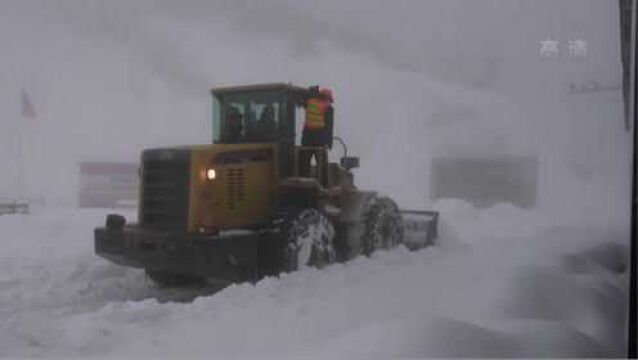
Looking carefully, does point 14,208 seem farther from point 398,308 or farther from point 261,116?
point 398,308

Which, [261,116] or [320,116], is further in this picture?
[261,116]

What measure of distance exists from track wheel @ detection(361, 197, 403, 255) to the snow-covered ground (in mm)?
206

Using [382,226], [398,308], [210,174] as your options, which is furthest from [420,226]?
[210,174]

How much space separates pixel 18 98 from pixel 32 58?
5.7 inches

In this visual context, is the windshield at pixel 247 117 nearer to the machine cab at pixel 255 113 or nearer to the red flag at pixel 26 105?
the machine cab at pixel 255 113

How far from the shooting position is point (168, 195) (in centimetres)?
301

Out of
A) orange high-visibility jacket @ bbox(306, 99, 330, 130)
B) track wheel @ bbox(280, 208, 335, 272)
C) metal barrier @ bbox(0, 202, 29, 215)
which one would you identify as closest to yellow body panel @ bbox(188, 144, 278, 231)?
track wheel @ bbox(280, 208, 335, 272)

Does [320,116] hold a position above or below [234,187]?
above

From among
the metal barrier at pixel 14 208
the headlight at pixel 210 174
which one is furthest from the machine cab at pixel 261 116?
the metal barrier at pixel 14 208

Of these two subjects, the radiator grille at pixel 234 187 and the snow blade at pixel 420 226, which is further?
the radiator grille at pixel 234 187

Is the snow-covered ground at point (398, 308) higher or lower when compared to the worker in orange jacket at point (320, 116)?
lower

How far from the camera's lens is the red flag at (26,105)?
8.76 feet

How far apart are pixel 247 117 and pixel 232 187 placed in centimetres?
30

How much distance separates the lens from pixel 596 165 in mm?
2572
